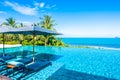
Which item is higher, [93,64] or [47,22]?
[47,22]

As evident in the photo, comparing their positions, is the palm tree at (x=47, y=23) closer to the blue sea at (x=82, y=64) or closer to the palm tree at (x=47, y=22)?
the palm tree at (x=47, y=22)

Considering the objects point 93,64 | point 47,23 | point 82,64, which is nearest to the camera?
point 82,64

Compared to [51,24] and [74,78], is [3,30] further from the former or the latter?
[51,24]

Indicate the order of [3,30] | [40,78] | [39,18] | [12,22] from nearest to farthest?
[40,78]
[3,30]
[39,18]
[12,22]


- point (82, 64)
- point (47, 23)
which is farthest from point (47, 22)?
point (82, 64)

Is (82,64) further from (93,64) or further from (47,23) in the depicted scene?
(47,23)

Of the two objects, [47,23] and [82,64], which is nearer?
[82,64]

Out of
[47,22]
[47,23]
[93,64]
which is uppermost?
[47,22]

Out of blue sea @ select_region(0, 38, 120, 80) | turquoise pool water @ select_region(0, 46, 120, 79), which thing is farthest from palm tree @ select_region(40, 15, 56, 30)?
turquoise pool water @ select_region(0, 46, 120, 79)

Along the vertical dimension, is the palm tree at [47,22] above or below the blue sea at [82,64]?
above

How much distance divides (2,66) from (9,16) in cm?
2570

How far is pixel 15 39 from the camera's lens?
29219 mm

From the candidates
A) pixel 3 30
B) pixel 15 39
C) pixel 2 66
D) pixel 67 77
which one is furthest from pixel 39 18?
pixel 67 77

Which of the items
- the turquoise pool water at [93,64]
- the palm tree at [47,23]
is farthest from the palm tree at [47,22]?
the turquoise pool water at [93,64]
